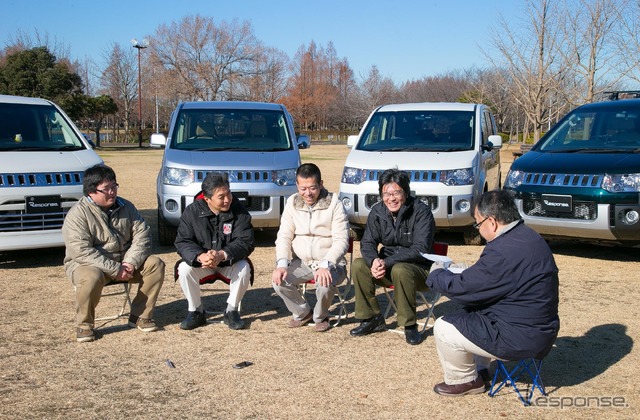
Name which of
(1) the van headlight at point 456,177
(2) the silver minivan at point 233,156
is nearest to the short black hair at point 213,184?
(2) the silver minivan at point 233,156

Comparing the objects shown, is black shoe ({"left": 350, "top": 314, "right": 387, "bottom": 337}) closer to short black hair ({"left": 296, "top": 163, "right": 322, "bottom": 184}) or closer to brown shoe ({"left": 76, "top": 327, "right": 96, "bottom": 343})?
short black hair ({"left": 296, "top": 163, "right": 322, "bottom": 184})

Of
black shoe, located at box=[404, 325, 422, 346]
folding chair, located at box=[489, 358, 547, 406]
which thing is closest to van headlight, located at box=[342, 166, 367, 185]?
black shoe, located at box=[404, 325, 422, 346]

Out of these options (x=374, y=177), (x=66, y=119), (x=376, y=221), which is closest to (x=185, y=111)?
(x=66, y=119)

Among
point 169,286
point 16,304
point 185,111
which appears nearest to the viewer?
point 16,304

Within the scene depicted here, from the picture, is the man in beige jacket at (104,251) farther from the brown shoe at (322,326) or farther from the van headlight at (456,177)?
the van headlight at (456,177)

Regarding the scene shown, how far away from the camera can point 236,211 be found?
6.02m

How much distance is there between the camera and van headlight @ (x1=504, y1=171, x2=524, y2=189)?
8.78 metres

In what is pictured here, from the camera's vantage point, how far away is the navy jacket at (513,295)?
399 centimetres

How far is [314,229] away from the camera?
19.6 feet

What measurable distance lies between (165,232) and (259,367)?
460cm

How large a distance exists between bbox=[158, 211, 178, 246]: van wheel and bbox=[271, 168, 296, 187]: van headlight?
4.73 ft

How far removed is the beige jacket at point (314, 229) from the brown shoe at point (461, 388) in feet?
5.77

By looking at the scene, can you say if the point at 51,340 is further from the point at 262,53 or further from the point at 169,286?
the point at 262,53

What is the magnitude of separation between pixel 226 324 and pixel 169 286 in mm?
1566
